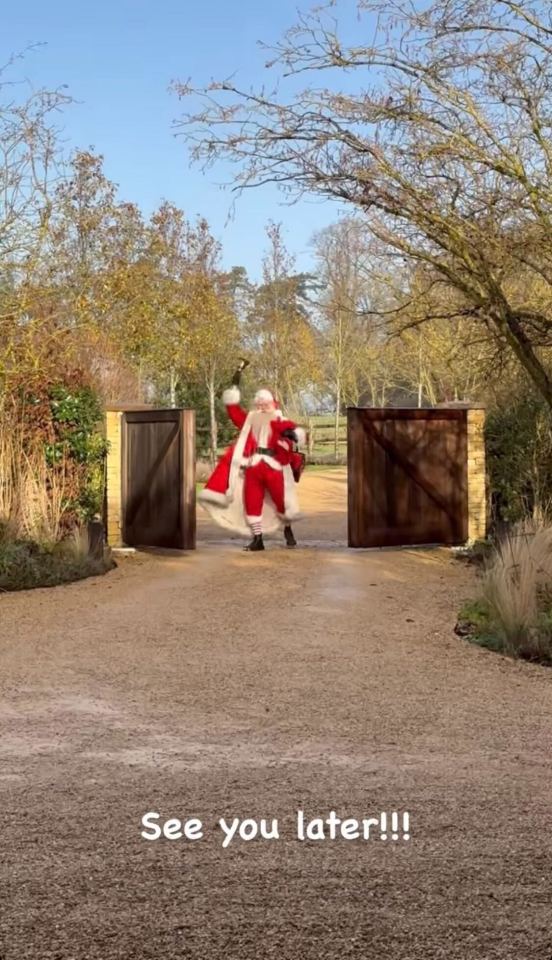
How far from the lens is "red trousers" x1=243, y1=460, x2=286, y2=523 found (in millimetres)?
12469

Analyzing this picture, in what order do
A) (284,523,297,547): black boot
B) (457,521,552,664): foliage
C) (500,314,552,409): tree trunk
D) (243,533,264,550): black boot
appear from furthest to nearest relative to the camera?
(284,523,297,547): black boot, (243,533,264,550): black boot, (500,314,552,409): tree trunk, (457,521,552,664): foliage

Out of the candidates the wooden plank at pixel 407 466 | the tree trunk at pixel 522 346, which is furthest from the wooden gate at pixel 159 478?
the tree trunk at pixel 522 346

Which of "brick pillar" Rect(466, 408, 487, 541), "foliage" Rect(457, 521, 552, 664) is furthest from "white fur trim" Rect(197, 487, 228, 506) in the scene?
"foliage" Rect(457, 521, 552, 664)

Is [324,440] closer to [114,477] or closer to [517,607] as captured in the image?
[114,477]

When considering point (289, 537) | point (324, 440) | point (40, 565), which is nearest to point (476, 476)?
point (289, 537)

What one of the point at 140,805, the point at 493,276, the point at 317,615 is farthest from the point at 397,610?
the point at 140,805

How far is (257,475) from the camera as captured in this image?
41.0 ft

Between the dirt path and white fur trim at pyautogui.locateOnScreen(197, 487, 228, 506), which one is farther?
white fur trim at pyautogui.locateOnScreen(197, 487, 228, 506)

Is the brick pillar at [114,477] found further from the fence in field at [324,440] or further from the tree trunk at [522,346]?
the fence in field at [324,440]

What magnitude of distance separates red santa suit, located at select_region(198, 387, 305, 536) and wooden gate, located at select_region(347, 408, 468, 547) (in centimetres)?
77

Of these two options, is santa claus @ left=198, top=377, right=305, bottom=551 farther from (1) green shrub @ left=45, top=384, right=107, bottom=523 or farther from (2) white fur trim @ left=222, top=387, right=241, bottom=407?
(1) green shrub @ left=45, top=384, right=107, bottom=523

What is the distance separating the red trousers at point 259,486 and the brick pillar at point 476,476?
7.98 feet

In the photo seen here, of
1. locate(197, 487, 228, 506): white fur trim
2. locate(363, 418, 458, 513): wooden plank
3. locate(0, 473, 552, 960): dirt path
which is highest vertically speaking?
locate(363, 418, 458, 513): wooden plank

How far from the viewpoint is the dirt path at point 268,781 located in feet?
9.54
